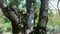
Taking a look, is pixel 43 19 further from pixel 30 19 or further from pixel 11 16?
pixel 11 16

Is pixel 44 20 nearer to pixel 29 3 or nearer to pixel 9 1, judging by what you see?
pixel 29 3

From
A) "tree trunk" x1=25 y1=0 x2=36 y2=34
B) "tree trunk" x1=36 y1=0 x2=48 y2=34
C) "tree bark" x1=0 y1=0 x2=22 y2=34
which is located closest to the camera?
"tree bark" x1=0 y1=0 x2=22 y2=34

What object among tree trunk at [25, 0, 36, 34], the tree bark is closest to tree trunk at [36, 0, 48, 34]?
tree trunk at [25, 0, 36, 34]

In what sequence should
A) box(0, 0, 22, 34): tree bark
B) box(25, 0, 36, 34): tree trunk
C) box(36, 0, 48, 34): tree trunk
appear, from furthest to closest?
box(36, 0, 48, 34): tree trunk
box(25, 0, 36, 34): tree trunk
box(0, 0, 22, 34): tree bark

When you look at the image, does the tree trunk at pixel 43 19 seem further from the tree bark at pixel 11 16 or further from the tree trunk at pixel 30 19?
the tree bark at pixel 11 16

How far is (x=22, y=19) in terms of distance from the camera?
356 cm

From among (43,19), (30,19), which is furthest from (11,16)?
(43,19)

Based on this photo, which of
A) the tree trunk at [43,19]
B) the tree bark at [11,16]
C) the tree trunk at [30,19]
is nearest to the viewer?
the tree bark at [11,16]

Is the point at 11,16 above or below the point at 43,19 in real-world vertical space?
above

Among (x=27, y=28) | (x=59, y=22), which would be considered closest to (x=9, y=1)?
(x=27, y=28)

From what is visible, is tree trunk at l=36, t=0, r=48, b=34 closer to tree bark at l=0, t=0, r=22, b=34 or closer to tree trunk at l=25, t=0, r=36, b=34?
tree trunk at l=25, t=0, r=36, b=34

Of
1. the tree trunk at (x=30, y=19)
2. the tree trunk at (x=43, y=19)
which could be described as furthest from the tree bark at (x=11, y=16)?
the tree trunk at (x=43, y=19)

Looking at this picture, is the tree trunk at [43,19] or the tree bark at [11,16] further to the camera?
the tree trunk at [43,19]

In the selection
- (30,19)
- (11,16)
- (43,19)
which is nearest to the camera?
(11,16)
